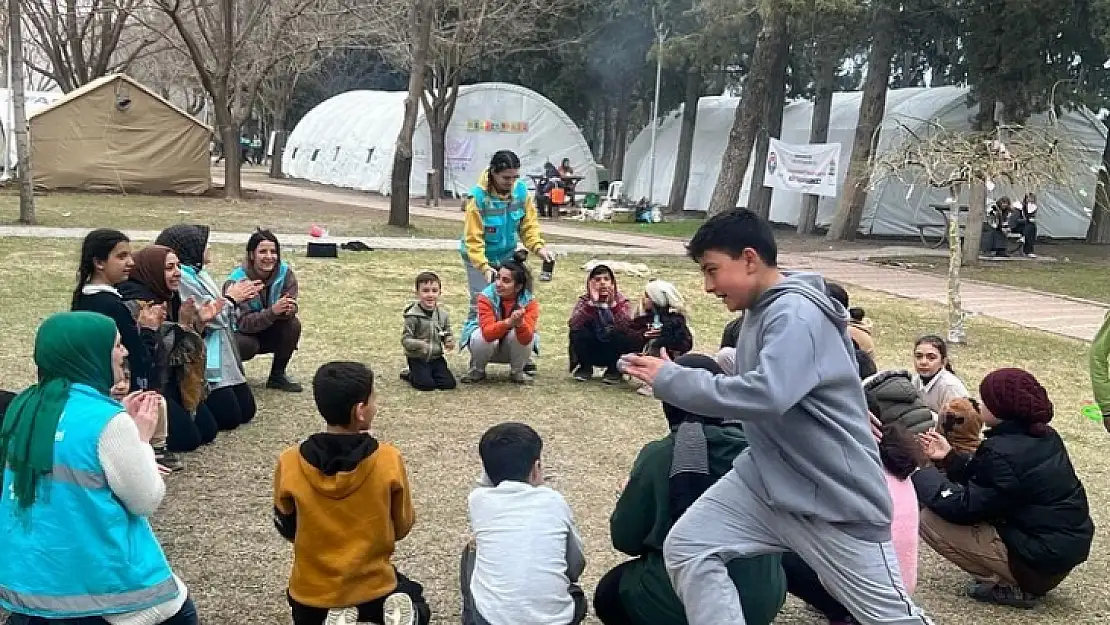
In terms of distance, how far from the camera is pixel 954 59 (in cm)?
2086

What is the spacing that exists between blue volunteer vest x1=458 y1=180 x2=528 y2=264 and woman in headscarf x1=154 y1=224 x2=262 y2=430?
1977mm

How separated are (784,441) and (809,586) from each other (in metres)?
1.13

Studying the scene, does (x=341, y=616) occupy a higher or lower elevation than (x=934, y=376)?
lower

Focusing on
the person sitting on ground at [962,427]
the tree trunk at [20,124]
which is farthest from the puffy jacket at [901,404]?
the tree trunk at [20,124]

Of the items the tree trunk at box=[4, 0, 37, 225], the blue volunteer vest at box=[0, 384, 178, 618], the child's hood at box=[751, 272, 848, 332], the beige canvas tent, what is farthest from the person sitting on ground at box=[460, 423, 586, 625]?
the beige canvas tent

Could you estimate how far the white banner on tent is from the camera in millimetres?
20219

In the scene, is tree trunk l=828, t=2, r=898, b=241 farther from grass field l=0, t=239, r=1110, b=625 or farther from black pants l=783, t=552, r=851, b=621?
black pants l=783, t=552, r=851, b=621

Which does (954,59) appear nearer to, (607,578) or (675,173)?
(675,173)

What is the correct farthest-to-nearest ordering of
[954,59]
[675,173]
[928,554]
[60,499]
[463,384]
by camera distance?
[675,173]
[954,59]
[463,384]
[928,554]
[60,499]

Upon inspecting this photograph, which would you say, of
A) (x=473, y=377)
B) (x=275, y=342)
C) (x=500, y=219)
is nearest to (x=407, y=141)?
(x=500, y=219)

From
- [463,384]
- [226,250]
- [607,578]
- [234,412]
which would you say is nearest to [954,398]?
[607,578]

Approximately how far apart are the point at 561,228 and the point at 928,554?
16900mm

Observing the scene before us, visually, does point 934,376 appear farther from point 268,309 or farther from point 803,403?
point 268,309

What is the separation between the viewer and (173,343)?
5.16m
